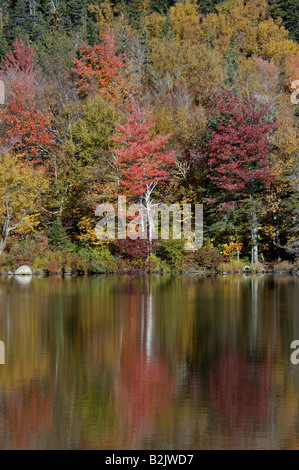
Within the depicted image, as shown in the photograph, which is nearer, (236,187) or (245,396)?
(245,396)

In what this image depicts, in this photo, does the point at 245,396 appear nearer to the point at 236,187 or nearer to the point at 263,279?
the point at 263,279

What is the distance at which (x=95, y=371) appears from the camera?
11.4 meters

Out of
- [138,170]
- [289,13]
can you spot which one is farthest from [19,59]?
[289,13]

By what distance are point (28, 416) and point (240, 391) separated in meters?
3.17

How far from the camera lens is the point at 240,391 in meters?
10.1

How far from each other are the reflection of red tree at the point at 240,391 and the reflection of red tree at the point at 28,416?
2340 millimetres

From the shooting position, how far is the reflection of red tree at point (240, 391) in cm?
886

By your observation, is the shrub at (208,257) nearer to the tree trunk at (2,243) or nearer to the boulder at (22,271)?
the boulder at (22,271)

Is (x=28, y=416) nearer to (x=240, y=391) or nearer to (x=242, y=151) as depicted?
(x=240, y=391)

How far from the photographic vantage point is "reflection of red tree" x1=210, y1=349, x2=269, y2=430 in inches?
349

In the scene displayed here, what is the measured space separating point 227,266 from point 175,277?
3456 mm

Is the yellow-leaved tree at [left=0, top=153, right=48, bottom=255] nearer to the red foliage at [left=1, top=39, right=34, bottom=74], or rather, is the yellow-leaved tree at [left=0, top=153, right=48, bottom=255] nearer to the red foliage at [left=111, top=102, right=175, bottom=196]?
the red foliage at [left=111, top=102, right=175, bottom=196]
